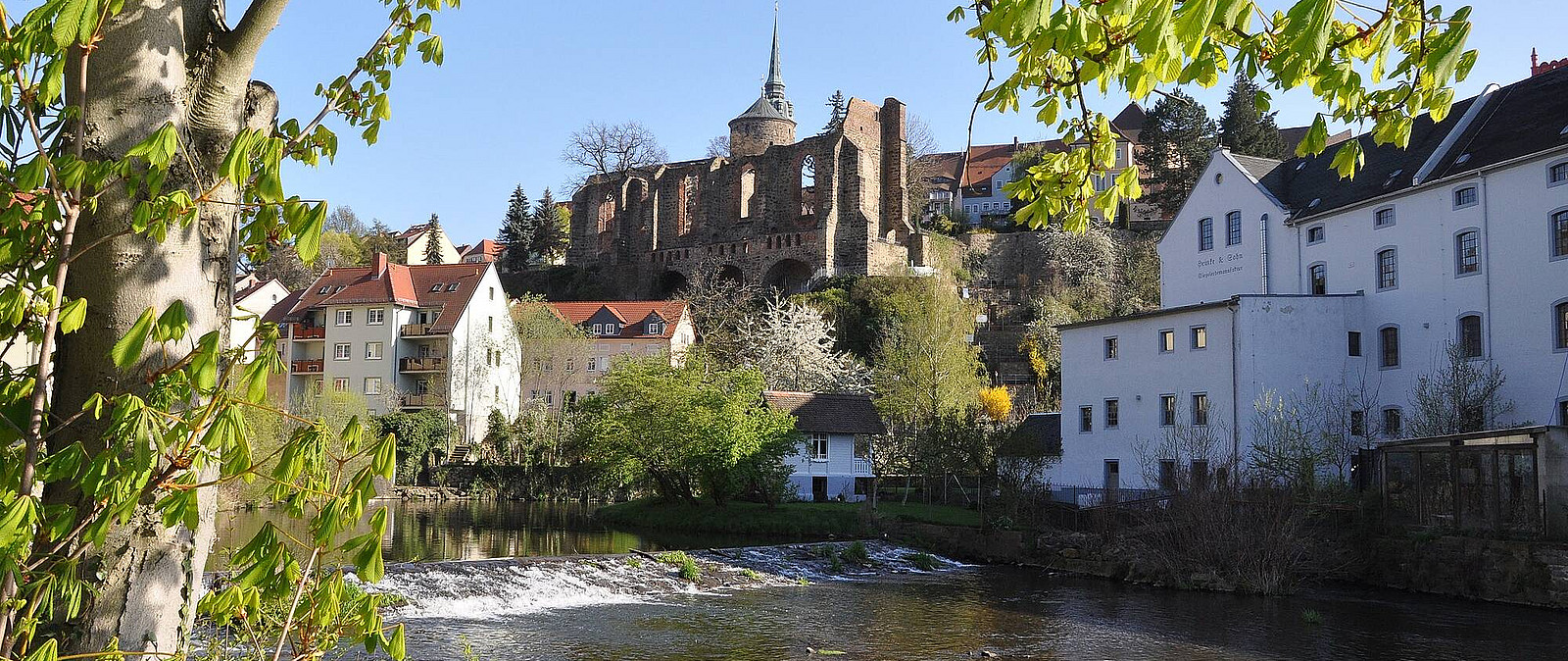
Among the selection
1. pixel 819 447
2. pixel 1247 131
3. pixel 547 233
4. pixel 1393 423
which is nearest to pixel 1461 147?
pixel 1393 423

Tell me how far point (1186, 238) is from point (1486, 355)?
43.3 feet

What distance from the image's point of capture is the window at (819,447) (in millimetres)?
46812

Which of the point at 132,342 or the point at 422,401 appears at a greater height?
the point at 422,401

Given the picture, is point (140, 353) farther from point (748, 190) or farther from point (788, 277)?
point (748, 190)

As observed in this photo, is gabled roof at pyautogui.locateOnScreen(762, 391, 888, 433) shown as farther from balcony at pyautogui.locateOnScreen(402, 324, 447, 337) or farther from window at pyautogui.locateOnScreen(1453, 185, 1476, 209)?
balcony at pyautogui.locateOnScreen(402, 324, 447, 337)

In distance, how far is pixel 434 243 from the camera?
101375 millimetres

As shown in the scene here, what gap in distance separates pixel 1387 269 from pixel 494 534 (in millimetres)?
28924

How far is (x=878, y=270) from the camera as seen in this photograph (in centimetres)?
7369

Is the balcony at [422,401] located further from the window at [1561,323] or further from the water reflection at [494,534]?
the window at [1561,323]

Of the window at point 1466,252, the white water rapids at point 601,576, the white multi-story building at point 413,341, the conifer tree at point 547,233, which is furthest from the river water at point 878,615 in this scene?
the conifer tree at point 547,233

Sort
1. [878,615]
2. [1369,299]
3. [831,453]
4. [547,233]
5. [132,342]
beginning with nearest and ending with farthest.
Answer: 1. [132,342]
2. [878,615]
3. [1369,299]
4. [831,453]
5. [547,233]

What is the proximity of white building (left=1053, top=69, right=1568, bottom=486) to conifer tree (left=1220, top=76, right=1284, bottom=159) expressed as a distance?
30.3 meters

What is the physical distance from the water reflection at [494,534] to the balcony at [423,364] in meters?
17.1

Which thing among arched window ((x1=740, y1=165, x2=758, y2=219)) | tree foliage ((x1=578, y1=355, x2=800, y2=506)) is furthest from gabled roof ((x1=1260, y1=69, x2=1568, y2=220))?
arched window ((x1=740, y1=165, x2=758, y2=219))
